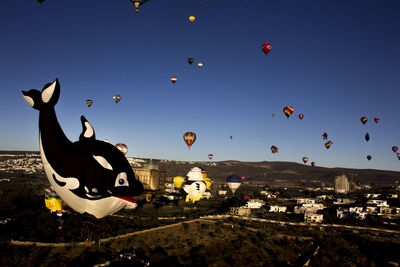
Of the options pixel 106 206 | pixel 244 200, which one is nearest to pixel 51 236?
pixel 106 206

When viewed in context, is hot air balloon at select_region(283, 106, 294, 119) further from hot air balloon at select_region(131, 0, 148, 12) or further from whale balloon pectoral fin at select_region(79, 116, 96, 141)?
whale balloon pectoral fin at select_region(79, 116, 96, 141)

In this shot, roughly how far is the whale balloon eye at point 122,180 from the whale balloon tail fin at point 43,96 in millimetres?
4376

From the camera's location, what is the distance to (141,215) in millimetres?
49562

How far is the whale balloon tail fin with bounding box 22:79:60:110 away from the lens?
13.4 meters

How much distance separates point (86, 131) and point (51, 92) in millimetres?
2658

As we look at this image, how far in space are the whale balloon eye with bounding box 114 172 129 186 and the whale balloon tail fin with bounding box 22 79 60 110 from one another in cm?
438

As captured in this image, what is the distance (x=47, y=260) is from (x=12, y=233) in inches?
402

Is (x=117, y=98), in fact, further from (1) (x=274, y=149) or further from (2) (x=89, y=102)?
(1) (x=274, y=149)

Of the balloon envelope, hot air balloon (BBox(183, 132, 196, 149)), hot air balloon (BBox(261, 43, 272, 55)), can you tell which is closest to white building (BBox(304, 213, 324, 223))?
hot air balloon (BBox(183, 132, 196, 149))

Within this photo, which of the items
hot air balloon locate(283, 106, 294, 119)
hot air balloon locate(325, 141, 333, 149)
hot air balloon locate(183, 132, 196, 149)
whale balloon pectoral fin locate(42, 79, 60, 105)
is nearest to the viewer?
whale balloon pectoral fin locate(42, 79, 60, 105)

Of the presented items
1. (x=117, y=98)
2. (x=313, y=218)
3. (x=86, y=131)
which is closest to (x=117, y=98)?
(x=117, y=98)

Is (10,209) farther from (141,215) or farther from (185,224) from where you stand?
(185,224)

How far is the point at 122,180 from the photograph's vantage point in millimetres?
14953

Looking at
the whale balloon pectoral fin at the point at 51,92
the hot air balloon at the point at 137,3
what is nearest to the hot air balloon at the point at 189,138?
the hot air balloon at the point at 137,3
